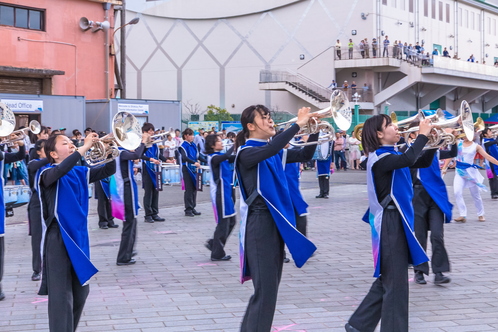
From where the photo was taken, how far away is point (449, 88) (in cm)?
4353

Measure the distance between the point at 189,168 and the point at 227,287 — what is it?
7080 mm

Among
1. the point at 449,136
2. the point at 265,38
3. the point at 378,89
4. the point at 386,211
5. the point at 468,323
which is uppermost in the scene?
the point at 265,38

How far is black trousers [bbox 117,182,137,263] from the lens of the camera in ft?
27.6

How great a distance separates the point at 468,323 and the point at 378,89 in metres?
36.0

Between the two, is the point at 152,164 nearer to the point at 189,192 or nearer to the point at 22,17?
the point at 189,192

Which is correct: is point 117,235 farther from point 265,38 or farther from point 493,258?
point 265,38

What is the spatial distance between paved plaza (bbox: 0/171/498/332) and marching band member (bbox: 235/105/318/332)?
3.35 feet

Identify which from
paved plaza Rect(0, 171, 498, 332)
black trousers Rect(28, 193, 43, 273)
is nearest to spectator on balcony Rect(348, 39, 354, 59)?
paved plaza Rect(0, 171, 498, 332)

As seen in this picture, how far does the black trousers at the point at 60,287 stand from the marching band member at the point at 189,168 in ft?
27.1

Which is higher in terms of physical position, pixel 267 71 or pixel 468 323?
pixel 267 71

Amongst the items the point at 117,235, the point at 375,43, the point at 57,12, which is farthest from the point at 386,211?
the point at 375,43

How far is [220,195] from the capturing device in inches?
361

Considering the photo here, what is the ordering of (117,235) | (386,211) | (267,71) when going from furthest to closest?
1. (267,71)
2. (117,235)
3. (386,211)

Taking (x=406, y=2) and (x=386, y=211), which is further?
(x=406, y=2)
